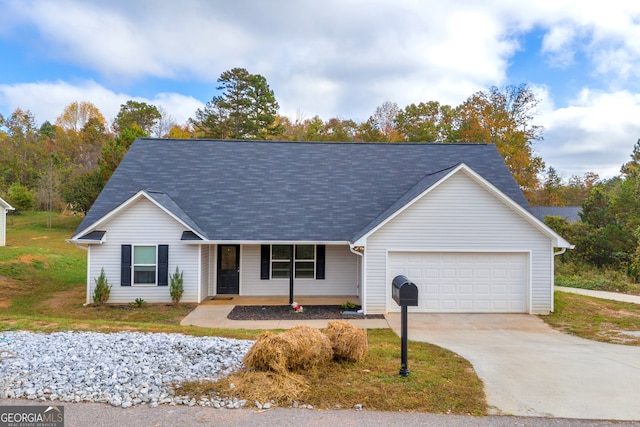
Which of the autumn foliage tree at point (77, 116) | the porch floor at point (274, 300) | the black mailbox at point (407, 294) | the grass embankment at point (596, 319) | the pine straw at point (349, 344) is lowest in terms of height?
the porch floor at point (274, 300)

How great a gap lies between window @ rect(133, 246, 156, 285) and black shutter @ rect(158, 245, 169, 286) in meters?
0.21

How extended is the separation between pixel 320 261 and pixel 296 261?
91 centimetres

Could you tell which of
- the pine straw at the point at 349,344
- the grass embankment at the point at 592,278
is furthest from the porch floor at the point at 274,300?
the grass embankment at the point at 592,278

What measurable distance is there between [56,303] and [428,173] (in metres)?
14.3

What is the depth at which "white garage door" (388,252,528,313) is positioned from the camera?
472 inches

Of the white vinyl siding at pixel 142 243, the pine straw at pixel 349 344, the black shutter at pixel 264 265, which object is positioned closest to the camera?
the pine straw at pixel 349 344

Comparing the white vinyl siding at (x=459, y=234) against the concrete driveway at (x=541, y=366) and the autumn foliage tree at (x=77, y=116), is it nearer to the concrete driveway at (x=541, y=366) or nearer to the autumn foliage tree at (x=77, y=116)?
the concrete driveway at (x=541, y=366)

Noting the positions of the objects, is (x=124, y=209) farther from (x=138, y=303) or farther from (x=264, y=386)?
(x=264, y=386)

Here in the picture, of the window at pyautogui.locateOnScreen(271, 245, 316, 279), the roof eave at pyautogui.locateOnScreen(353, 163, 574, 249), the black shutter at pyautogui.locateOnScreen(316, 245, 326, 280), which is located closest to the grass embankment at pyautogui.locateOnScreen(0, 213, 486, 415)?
the roof eave at pyautogui.locateOnScreen(353, 163, 574, 249)

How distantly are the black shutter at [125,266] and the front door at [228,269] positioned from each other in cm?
309

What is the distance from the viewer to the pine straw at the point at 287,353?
18.6 ft

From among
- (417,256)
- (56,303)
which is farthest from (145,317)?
(417,256)

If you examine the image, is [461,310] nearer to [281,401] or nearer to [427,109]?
[281,401]

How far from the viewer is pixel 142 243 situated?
1280 centimetres
